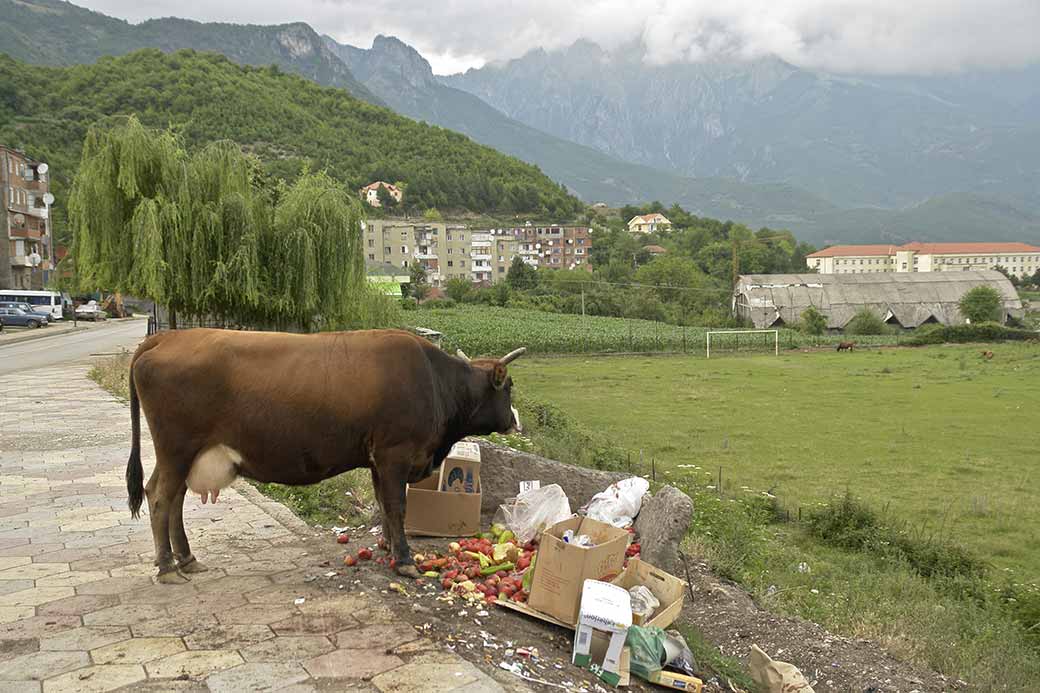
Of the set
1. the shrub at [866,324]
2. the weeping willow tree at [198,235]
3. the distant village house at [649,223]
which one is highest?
the distant village house at [649,223]

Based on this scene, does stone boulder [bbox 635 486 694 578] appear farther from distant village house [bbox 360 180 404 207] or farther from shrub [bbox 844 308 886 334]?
distant village house [bbox 360 180 404 207]

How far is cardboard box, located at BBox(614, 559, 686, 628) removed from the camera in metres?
5.73

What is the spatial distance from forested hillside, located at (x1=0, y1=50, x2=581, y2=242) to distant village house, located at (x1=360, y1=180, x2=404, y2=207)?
148 cm

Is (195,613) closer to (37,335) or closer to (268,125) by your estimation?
(37,335)

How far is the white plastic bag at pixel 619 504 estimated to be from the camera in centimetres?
746

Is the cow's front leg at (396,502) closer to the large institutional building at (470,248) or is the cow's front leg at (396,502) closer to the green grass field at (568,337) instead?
the green grass field at (568,337)

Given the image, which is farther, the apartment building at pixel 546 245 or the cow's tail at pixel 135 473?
the apartment building at pixel 546 245

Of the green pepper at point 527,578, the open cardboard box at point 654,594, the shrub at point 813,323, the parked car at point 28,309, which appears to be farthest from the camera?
the shrub at point 813,323

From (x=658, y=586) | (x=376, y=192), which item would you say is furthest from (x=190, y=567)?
(x=376, y=192)

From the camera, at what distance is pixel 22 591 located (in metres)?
5.98

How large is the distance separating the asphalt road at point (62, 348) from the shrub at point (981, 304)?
221 feet

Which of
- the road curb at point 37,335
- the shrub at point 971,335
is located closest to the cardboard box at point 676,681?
the road curb at point 37,335

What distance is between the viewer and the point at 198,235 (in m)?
20.0

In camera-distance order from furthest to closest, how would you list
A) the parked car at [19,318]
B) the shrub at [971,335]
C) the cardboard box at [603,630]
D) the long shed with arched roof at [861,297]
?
the long shed with arched roof at [861,297], the shrub at [971,335], the parked car at [19,318], the cardboard box at [603,630]
